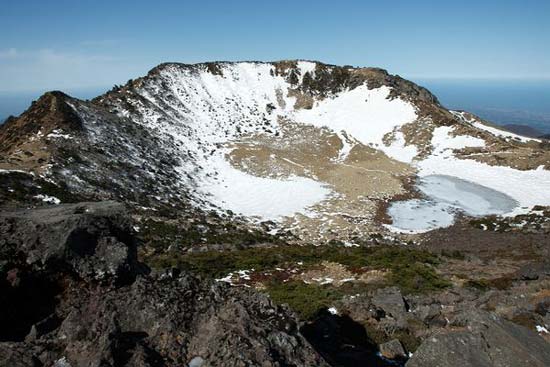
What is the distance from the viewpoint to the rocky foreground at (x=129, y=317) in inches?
260

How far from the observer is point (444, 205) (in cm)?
4212

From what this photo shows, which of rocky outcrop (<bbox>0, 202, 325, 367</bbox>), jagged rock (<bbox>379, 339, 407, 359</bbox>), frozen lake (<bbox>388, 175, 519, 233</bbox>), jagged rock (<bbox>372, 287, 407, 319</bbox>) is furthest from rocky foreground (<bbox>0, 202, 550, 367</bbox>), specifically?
frozen lake (<bbox>388, 175, 519, 233</bbox>)

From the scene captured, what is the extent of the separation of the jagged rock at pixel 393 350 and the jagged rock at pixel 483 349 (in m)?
3.23

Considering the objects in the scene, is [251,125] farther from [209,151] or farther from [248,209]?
[248,209]

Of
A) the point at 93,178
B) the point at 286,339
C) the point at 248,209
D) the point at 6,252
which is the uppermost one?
the point at 6,252

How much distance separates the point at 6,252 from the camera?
842cm

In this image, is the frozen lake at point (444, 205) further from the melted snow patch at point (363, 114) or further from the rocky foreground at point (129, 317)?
the rocky foreground at point (129, 317)

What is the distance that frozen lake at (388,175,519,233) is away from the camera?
38.0 m

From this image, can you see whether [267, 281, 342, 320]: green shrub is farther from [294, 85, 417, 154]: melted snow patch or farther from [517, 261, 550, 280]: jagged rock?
[294, 85, 417, 154]: melted snow patch

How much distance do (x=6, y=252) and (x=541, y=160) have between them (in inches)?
2308

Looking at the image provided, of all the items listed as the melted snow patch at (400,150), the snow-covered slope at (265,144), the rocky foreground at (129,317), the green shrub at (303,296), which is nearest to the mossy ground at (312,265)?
the green shrub at (303,296)

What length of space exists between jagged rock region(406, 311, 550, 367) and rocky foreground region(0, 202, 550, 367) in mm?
22

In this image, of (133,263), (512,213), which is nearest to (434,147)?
(512,213)

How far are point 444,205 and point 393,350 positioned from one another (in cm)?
3358
